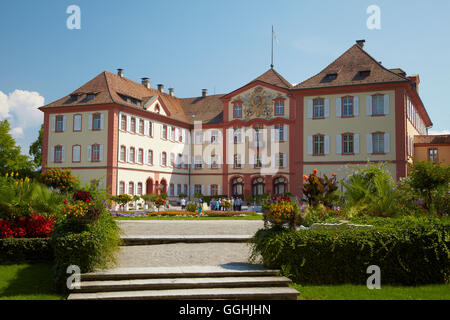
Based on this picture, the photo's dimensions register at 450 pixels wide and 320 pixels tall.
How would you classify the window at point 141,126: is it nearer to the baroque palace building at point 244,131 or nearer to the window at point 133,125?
the baroque palace building at point 244,131

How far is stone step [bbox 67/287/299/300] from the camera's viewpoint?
7.97 meters

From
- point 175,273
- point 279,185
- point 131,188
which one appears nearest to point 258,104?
point 279,185

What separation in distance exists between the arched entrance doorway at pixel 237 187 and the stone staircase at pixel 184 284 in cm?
4020

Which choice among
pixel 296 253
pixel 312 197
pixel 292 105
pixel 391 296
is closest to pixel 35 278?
pixel 296 253

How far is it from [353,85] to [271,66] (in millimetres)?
12211

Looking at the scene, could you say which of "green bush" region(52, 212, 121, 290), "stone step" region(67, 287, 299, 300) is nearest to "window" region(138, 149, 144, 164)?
"green bush" region(52, 212, 121, 290)

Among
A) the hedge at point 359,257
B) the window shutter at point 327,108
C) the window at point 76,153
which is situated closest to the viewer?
the hedge at point 359,257

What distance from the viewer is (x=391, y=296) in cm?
835

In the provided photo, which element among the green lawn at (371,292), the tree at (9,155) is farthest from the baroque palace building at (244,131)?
the green lawn at (371,292)

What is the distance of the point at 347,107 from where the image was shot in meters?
40.1

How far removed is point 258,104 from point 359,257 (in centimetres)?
3815

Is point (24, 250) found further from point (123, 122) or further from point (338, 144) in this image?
point (123, 122)

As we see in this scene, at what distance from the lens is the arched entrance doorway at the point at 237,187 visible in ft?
163
